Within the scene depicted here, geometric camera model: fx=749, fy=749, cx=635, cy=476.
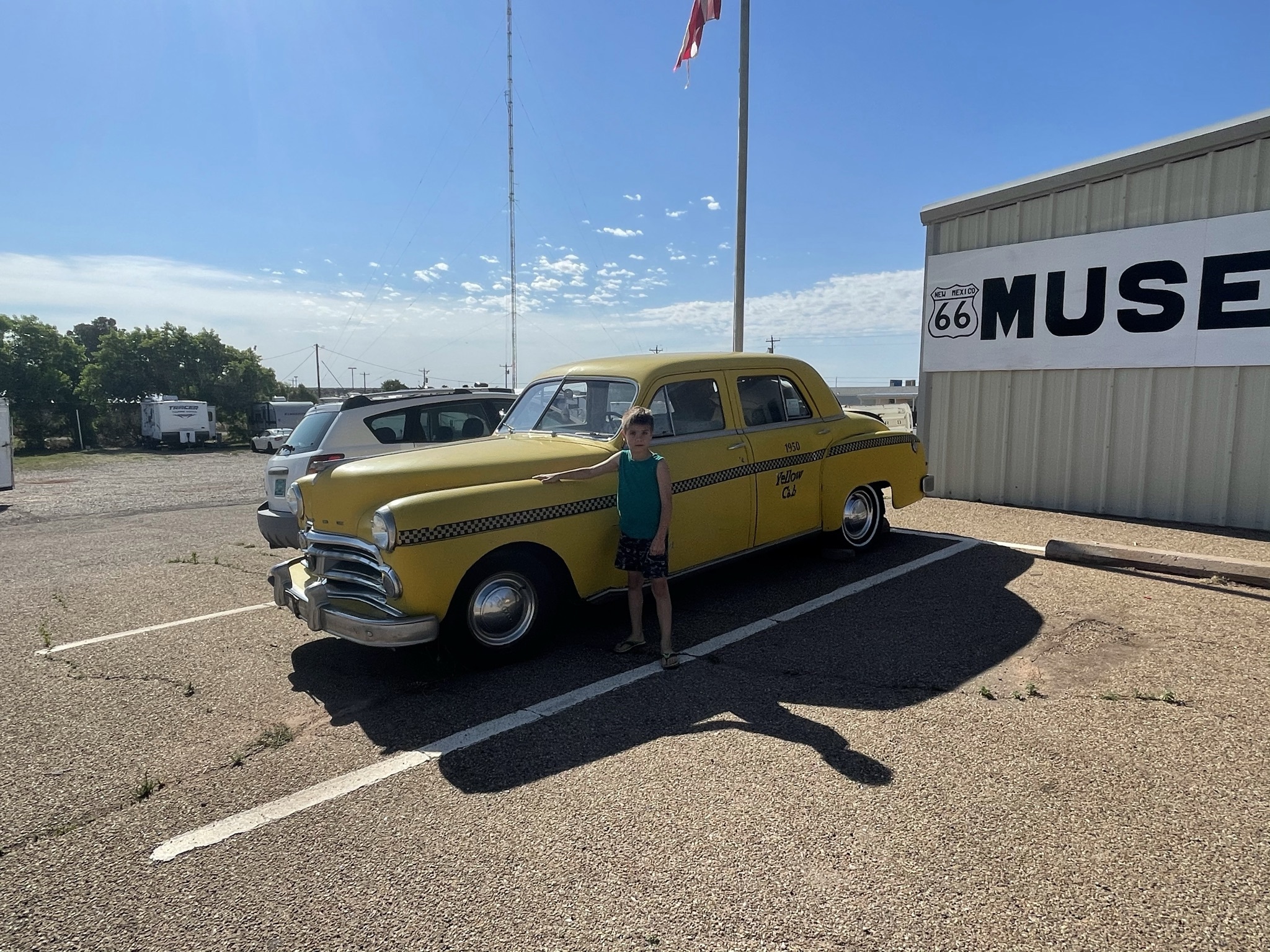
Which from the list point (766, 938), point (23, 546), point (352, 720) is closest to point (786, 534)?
point (352, 720)

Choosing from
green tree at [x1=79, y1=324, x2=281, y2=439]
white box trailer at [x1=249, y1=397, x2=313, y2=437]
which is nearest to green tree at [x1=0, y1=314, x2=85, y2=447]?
green tree at [x1=79, y1=324, x2=281, y2=439]

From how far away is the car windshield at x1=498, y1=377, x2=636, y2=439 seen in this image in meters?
5.31

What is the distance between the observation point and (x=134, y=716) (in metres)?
4.11

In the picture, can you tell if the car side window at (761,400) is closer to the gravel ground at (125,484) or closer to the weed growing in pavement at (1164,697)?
the weed growing in pavement at (1164,697)

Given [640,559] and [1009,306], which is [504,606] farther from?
[1009,306]

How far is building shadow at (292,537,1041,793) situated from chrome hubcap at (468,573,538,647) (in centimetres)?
23

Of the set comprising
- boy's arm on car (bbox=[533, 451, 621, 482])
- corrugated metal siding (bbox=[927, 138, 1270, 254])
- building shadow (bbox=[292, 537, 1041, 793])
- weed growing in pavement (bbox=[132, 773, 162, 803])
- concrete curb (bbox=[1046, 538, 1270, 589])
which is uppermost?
corrugated metal siding (bbox=[927, 138, 1270, 254])

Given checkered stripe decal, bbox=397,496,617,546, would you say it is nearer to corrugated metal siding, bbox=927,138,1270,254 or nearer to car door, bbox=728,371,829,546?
car door, bbox=728,371,829,546

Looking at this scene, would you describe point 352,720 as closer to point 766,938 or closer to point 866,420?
point 766,938

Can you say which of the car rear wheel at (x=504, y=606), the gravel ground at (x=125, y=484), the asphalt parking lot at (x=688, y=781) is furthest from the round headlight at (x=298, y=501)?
the gravel ground at (x=125, y=484)

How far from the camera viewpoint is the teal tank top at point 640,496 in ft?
14.5

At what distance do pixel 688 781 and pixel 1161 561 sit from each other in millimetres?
4950

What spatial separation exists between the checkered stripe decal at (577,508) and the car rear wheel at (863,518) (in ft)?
1.78

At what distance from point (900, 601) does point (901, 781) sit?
2.66 m
